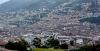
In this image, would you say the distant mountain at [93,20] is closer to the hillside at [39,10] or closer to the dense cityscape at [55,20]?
the dense cityscape at [55,20]

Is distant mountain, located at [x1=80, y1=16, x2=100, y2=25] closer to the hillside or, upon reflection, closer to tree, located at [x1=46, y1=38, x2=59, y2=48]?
the hillside

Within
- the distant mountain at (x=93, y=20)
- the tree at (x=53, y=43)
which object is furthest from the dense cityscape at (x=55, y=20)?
the tree at (x=53, y=43)

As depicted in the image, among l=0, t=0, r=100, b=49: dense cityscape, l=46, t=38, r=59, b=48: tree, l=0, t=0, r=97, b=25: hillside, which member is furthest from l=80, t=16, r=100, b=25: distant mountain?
l=46, t=38, r=59, b=48: tree

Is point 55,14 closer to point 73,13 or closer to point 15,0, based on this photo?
point 73,13

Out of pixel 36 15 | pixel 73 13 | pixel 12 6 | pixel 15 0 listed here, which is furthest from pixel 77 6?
pixel 15 0

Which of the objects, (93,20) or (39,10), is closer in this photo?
(93,20)

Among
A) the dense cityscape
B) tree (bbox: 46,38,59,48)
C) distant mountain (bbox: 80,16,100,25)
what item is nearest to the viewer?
tree (bbox: 46,38,59,48)

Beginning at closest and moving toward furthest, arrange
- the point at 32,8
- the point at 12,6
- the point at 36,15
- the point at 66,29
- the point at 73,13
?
1. the point at 66,29
2. the point at 73,13
3. the point at 36,15
4. the point at 32,8
5. the point at 12,6

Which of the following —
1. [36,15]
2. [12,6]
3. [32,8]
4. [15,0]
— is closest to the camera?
[36,15]

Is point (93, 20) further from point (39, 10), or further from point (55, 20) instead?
point (39, 10)

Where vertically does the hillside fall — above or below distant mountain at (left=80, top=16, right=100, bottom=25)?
above

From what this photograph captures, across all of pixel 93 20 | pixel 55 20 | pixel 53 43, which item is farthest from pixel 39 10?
pixel 53 43
